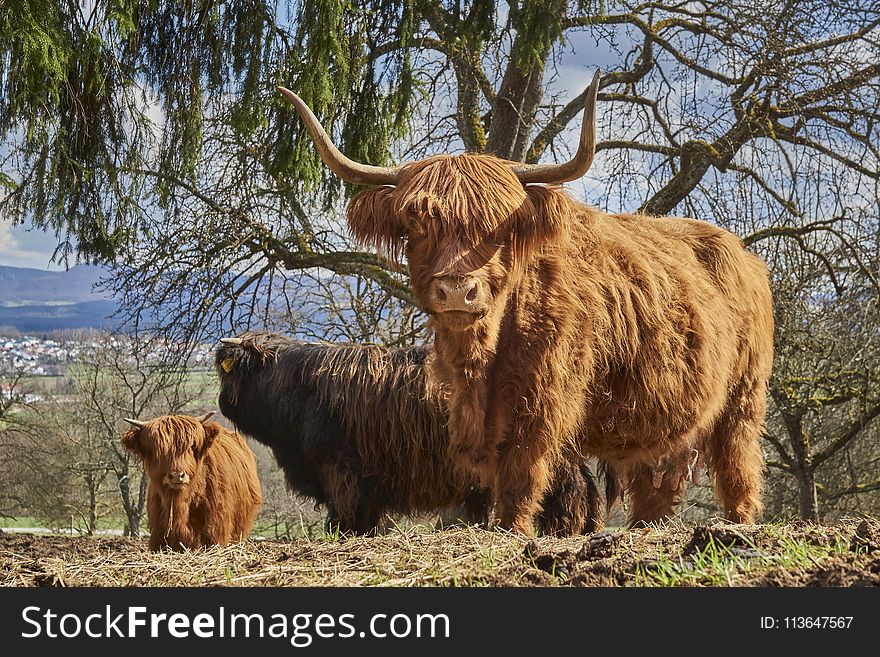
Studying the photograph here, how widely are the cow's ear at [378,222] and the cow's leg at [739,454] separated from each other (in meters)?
2.32

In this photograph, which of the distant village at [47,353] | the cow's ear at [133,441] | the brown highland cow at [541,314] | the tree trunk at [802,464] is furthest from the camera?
the tree trunk at [802,464]

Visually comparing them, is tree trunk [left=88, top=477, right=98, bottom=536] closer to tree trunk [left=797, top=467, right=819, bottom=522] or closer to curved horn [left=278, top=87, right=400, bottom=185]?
tree trunk [left=797, top=467, right=819, bottom=522]

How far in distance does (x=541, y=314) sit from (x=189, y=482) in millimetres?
3794

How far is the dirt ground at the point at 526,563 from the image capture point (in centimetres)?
236

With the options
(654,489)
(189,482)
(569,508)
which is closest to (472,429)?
(654,489)

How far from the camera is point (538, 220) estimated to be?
10.8 ft

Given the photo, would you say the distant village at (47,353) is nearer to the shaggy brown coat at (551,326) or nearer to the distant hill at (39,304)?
the distant hill at (39,304)

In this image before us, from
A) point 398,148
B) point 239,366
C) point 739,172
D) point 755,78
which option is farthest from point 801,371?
point 239,366

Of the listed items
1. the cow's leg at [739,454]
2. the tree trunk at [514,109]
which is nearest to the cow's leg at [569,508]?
the cow's leg at [739,454]

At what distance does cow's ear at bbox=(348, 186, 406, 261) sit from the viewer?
11.0ft

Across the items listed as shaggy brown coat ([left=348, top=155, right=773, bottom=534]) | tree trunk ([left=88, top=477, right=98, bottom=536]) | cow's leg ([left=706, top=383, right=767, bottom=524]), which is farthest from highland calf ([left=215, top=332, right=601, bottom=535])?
tree trunk ([left=88, top=477, right=98, bottom=536])

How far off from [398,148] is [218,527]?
3569 millimetres

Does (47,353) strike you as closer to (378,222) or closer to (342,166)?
(342,166)

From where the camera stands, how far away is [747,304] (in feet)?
15.2
